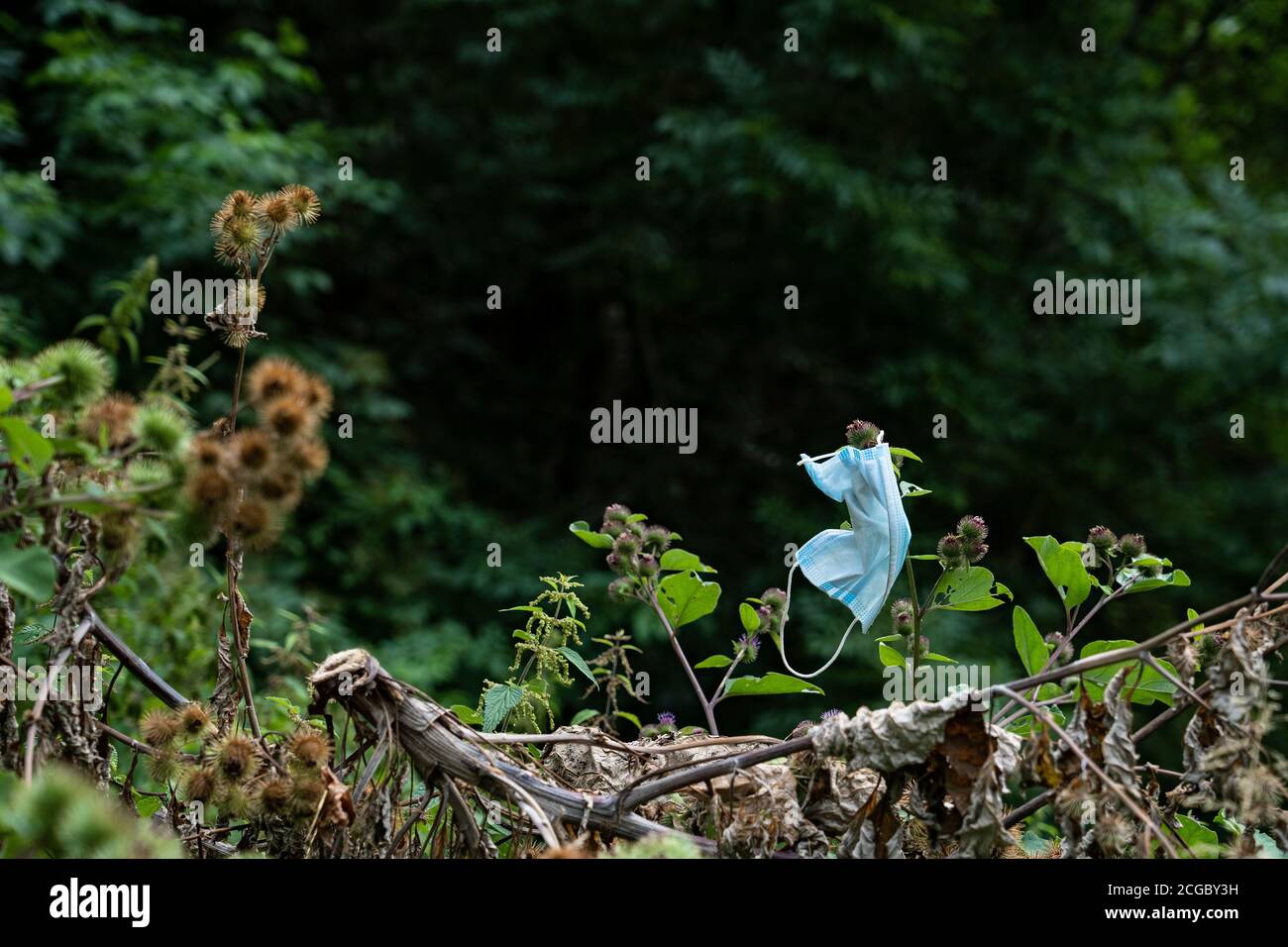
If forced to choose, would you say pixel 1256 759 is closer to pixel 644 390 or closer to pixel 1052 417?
pixel 1052 417

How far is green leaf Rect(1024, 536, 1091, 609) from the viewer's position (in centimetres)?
135

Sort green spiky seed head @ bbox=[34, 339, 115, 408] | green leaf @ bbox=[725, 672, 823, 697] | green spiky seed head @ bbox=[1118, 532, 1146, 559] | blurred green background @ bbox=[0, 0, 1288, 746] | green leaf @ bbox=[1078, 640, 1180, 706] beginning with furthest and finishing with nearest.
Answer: blurred green background @ bbox=[0, 0, 1288, 746] → green spiky seed head @ bbox=[1118, 532, 1146, 559] → green leaf @ bbox=[725, 672, 823, 697] → green leaf @ bbox=[1078, 640, 1180, 706] → green spiky seed head @ bbox=[34, 339, 115, 408]

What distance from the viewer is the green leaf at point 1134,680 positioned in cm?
122

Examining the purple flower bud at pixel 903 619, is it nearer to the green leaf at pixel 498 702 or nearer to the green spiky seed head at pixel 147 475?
the green leaf at pixel 498 702

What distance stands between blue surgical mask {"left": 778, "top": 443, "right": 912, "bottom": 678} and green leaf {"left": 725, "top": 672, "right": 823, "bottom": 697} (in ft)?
0.06

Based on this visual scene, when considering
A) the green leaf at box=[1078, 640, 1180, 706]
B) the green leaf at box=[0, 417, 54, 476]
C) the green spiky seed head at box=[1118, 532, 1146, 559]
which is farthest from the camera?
the green spiky seed head at box=[1118, 532, 1146, 559]

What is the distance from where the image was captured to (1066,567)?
1375 mm

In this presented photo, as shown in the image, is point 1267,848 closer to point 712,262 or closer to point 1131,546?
point 1131,546

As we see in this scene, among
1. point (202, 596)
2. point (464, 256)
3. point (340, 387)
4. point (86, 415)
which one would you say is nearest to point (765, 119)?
point (464, 256)

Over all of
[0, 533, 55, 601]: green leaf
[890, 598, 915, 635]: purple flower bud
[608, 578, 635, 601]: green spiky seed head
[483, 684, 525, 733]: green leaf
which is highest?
[0, 533, 55, 601]: green leaf

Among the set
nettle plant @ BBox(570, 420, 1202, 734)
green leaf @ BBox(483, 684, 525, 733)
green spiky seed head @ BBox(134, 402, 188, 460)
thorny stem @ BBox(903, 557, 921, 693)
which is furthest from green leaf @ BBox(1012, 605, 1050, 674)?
green spiky seed head @ BBox(134, 402, 188, 460)

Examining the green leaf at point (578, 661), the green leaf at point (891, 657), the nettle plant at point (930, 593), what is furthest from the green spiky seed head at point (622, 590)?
the green leaf at point (891, 657)

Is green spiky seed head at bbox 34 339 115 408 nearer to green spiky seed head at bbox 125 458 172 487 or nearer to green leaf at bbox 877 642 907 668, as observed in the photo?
green spiky seed head at bbox 125 458 172 487

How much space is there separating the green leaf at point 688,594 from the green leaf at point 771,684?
0.34 feet
